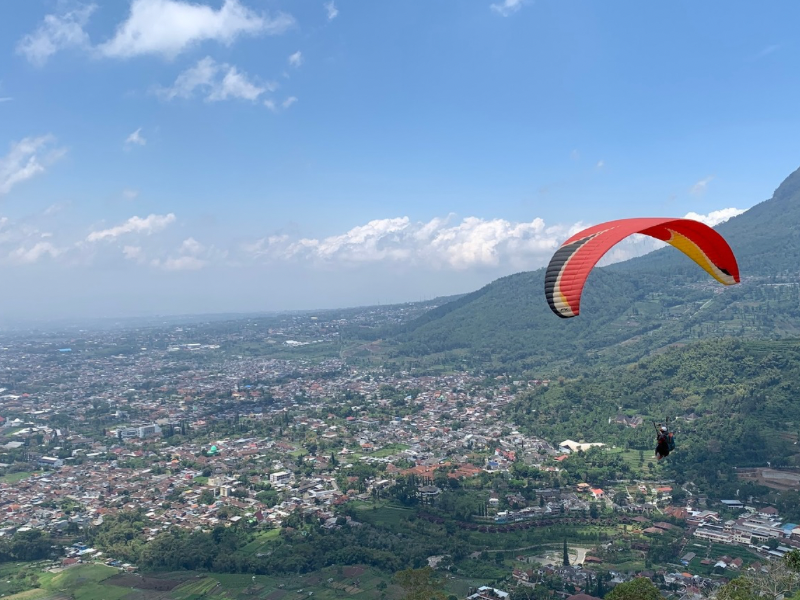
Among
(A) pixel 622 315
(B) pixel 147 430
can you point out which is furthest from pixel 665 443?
(A) pixel 622 315

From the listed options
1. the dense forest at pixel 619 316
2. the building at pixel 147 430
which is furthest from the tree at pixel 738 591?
the dense forest at pixel 619 316

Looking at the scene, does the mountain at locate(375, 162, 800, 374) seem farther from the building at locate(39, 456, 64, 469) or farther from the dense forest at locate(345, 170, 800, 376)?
the building at locate(39, 456, 64, 469)

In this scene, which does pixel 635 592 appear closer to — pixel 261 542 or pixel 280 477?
pixel 261 542

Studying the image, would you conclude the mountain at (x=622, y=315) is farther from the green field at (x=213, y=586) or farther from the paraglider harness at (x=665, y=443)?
the paraglider harness at (x=665, y=443)

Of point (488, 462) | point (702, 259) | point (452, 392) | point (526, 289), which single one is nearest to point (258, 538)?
point (488, 462)

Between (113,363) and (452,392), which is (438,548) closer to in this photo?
(452,392)

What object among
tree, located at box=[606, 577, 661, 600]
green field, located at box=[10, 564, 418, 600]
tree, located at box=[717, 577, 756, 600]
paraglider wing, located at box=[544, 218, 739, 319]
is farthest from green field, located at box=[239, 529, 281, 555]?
paraglider wing, located at box=[544, 218, 739, 319]
